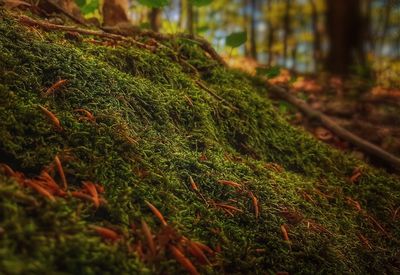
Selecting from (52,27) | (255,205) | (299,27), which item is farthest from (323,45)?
(255,205)

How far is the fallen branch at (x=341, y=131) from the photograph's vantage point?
118 inches

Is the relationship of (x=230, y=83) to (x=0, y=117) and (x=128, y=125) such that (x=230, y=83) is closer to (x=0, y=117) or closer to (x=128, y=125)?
(x=128, y=125)

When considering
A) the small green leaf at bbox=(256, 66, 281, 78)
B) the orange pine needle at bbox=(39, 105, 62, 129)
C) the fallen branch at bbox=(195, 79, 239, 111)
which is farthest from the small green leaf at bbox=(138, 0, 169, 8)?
the orange pine needle at bbox=(39, 105, 62, 129)

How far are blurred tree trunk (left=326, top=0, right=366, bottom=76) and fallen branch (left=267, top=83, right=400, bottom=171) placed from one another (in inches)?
174

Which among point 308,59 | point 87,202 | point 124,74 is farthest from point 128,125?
point 308,59

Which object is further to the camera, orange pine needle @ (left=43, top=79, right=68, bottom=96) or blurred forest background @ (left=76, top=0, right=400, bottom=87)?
blurred forest background @ (left=76, top=0, right=400, bottom=87)

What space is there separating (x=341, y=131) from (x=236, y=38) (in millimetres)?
1375

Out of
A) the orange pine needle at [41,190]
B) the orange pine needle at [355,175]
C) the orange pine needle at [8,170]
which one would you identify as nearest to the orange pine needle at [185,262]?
the orange pine needle at [41,190]

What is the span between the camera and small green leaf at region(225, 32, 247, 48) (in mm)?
3094

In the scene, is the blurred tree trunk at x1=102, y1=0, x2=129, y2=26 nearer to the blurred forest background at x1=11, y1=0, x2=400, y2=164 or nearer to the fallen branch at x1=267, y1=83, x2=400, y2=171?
the blurred forest background at x1=11, y1=0, x2=400, y2=164

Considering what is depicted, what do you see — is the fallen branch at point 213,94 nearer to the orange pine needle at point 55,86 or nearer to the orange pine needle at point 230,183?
the orange pine needle at point 230,183

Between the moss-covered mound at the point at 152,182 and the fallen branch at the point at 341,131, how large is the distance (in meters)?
0.55

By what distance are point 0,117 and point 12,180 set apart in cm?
37

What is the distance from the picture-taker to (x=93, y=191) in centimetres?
136
